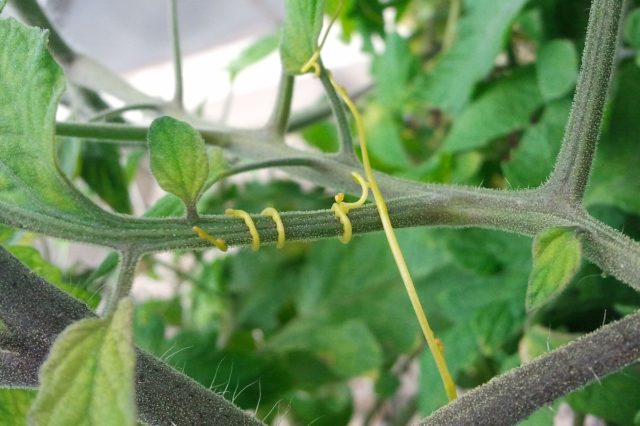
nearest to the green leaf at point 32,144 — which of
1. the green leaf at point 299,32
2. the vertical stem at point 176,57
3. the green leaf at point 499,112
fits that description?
the green leaf at point 299,32

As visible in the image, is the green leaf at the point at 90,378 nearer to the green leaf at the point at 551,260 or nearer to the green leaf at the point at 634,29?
the green leaf at the point at 551,260

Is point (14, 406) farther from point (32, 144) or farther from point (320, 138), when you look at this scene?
point (320, 138)

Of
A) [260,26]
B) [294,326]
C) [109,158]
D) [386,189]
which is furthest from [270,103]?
[386,189]

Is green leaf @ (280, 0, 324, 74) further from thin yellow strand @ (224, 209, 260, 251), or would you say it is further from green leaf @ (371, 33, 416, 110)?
green leaf @ (371, 33, 416, 110)

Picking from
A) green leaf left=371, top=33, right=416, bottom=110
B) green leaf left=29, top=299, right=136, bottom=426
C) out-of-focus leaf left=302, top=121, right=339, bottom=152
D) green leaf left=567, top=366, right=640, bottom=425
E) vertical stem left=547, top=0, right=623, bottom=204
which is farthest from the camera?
out-of-focus leaf left=302, top=121, right=339, bottom=152

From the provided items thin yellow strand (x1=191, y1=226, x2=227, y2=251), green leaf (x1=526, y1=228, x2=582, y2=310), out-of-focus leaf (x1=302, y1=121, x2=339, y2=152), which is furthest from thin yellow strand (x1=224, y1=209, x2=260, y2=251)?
out-of-focus leaf (x1=302, y1=121, x2=339, y2=152)

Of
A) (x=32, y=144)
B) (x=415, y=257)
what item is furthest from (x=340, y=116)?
(x=415, y=257)

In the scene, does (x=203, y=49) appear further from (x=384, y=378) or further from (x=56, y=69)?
(x=56, y=69)
